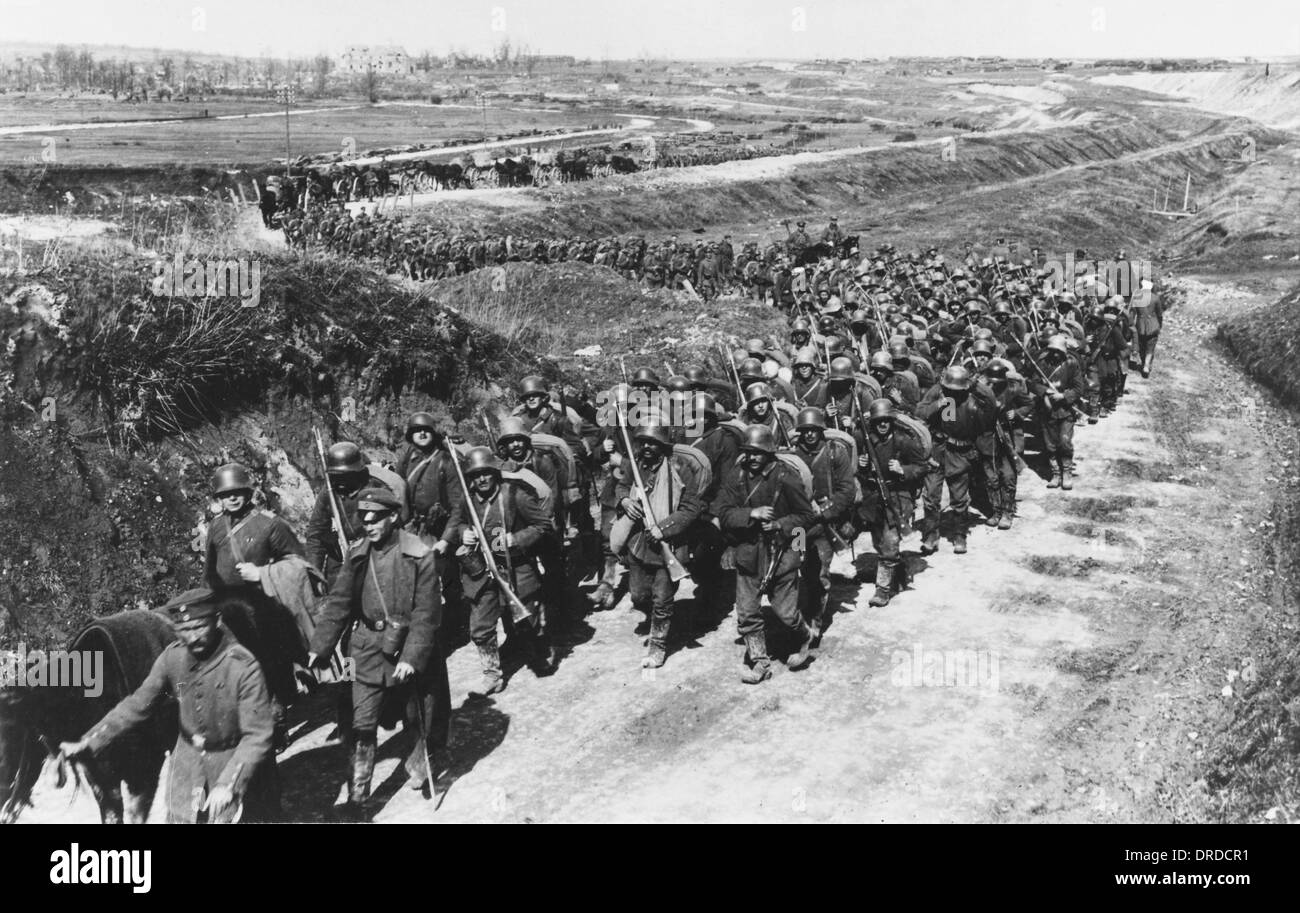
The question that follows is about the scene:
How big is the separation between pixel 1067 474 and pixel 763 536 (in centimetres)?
737

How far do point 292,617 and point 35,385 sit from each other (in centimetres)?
471

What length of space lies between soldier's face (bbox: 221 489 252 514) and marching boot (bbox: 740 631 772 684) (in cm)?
405

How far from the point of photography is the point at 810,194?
48000mm

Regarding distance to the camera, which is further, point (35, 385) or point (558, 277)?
point (558, 277)

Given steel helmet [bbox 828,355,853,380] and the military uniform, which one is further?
steel helmet [bbox 828,355,853,380]

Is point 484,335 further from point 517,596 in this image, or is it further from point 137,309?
point 517,596

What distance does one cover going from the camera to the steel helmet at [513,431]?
28.9 feet

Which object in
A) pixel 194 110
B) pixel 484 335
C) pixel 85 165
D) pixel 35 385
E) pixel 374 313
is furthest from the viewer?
pixel 194 110

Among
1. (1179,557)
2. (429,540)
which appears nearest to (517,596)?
(429,540)

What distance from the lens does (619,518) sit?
375 inches

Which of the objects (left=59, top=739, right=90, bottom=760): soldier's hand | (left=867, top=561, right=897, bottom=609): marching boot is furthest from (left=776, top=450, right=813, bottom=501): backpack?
(left=59, top=739, right=90, bottom=760): soldier's hand

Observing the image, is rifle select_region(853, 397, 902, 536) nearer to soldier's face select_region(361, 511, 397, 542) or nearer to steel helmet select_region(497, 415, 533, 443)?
steel helmet select_region(497, 415, 533, 443)

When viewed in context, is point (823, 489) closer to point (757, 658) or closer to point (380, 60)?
point (757, 658)

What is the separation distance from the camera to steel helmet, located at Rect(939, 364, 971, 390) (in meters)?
11.7
